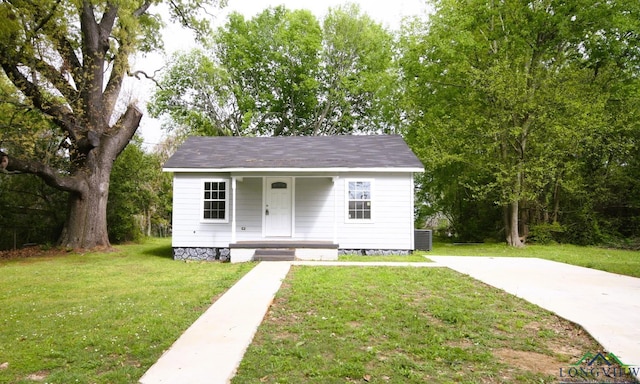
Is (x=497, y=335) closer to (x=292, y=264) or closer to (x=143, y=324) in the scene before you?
(x=143, y=324)

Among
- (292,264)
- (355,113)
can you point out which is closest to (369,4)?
(355,113)

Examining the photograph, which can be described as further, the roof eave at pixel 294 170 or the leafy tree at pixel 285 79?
the leafy tree at pixel 285 79

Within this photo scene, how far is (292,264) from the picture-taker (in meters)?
10.1

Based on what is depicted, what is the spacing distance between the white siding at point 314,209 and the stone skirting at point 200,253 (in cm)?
253

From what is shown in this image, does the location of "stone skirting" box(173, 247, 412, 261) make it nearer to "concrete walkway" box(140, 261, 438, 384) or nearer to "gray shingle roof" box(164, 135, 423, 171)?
"gray shingle roof" box(164, 135, 423, 171)

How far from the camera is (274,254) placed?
11273 mm

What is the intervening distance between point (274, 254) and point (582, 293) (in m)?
7.55

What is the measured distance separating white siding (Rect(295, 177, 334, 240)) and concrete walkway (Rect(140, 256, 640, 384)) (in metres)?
2.80

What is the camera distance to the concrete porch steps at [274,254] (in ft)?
36.4

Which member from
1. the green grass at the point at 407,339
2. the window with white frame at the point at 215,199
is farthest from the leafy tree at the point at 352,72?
the green grass at the point at 407,339

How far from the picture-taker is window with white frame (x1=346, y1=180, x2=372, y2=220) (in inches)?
497

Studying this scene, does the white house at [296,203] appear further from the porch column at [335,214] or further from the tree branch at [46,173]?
the tree branch at [46,173]

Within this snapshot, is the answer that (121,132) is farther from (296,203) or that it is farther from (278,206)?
(296,203)

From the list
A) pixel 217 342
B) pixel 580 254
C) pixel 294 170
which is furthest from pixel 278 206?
pixel 580 254
